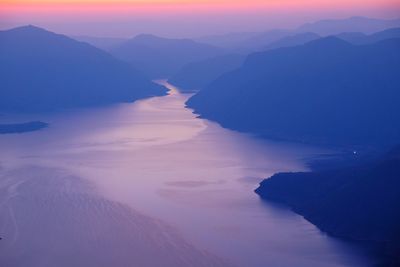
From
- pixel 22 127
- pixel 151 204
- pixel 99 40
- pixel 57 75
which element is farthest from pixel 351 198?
pixel 99 40

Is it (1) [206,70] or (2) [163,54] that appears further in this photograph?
(2) [163,54]

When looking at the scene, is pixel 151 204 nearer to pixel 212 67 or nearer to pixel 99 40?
pixel 212 67

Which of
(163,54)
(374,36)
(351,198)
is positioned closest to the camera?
(351,198)

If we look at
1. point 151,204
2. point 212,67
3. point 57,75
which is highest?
point 212,67

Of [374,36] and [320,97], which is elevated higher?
[374,36]

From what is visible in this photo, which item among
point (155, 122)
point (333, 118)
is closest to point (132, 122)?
point (155, 122)

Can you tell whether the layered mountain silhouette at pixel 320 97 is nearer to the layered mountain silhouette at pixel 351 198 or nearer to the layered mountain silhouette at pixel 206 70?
the layered mountain silhouette at pixel 351 198

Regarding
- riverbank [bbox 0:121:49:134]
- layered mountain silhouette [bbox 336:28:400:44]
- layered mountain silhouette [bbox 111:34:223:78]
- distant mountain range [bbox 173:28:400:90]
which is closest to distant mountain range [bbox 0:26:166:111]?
distant mountain range [bbox 173:28:400:90]
